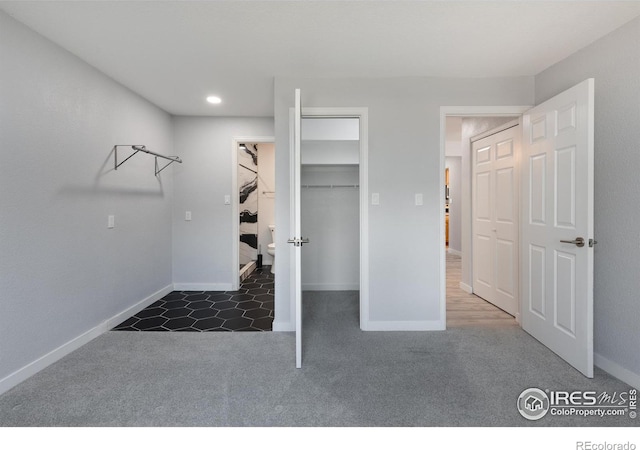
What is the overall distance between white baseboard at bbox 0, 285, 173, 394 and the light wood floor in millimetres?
3139

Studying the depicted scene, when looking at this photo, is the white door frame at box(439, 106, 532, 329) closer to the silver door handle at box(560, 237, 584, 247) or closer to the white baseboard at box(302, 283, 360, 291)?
the silver door handle at box(560, 237, 584, 247)

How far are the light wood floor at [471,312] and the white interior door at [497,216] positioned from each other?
0.11 meters

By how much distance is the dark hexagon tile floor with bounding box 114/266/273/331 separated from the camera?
2.80 meters

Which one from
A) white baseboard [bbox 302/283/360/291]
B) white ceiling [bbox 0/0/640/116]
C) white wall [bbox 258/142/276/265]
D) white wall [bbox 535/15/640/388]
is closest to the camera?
white ceiling [bbox 0/0/640/116]

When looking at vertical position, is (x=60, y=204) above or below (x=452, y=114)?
below

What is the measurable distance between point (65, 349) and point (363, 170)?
274 cm

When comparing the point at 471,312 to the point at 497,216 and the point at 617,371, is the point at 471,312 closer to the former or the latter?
the point at 497,216

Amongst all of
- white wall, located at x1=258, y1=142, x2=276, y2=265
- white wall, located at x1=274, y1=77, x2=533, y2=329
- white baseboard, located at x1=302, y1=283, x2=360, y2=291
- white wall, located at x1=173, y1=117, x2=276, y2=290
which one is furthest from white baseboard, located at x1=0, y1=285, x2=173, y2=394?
white wall, located at x1=258, y1=142, x2=276, y2=265

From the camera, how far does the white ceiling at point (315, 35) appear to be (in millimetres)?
1772

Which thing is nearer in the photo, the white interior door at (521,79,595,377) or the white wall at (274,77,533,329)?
the white interior door at (521,79,595,377)

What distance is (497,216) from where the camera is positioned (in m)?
3.28

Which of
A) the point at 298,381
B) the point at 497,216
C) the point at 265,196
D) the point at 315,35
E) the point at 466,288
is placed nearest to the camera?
the point at 298,381

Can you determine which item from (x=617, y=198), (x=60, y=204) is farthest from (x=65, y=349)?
(x=617, y=198)

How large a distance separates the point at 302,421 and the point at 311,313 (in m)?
1.64
